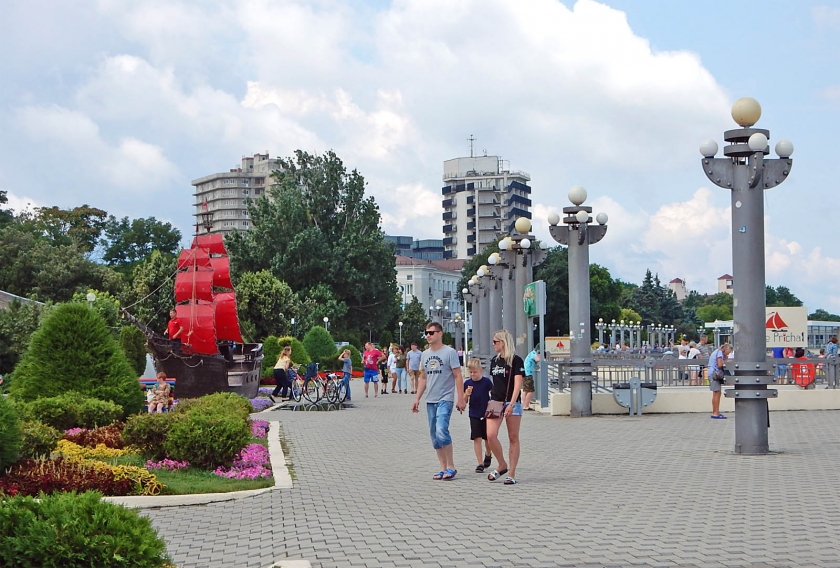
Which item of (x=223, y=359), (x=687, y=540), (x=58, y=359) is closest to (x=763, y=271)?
(x=687, y=540)

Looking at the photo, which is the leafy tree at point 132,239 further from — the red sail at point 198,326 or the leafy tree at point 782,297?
the leafy tree at point 782,297

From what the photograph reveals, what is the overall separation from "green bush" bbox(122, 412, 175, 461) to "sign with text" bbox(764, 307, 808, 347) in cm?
3531

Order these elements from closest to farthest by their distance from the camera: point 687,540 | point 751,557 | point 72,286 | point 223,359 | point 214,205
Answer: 1. point 751,557
2. point 687,540
3. point 223,359
4. point 72,286
5. point 214,205

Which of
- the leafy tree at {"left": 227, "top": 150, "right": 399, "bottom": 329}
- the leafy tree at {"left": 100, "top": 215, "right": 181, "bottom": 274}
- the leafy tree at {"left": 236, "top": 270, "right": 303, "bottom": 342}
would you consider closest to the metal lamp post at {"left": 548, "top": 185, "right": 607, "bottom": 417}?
the leafy tree at {"left": 236, "top": 270, "right": 303, "bottom": 342}

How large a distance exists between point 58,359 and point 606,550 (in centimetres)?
1153

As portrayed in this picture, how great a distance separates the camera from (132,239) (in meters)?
113

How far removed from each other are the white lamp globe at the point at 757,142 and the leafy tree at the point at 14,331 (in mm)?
27882

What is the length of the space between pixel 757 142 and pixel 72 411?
33.4 ft

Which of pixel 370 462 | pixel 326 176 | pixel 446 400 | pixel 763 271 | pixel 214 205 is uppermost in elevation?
pixel 214 205

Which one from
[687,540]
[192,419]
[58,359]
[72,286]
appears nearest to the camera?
[687,540]

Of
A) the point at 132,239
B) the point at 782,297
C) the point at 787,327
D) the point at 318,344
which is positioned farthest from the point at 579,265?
the point at 782,297

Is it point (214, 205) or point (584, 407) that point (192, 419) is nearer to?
point (584, 407)

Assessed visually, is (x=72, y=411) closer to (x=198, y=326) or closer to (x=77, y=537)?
(x=77, y=537)

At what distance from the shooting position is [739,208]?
1434 cm
